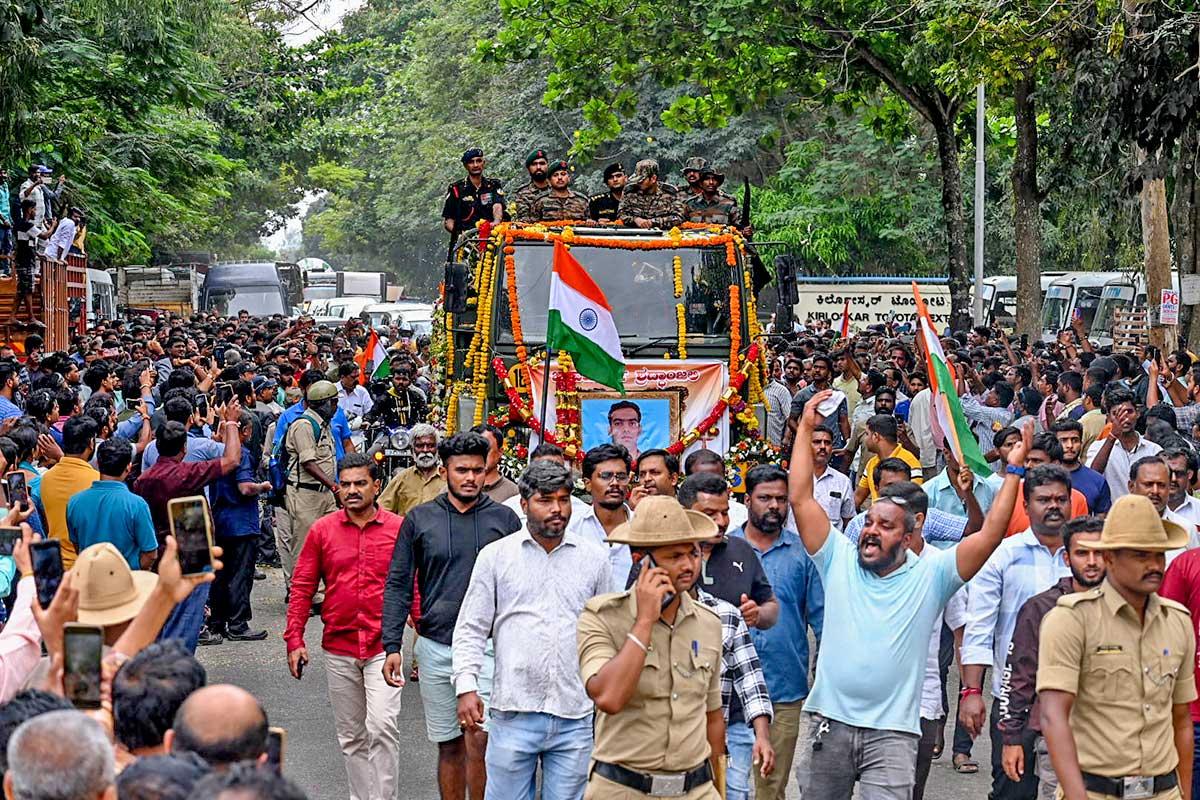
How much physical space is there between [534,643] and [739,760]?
3.15 ft

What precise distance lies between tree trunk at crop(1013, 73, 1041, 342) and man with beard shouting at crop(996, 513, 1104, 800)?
1849 centimetres

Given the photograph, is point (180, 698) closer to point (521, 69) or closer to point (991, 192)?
point (991, 192)

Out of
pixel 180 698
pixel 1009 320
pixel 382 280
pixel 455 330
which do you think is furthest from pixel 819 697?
pixel 382 280

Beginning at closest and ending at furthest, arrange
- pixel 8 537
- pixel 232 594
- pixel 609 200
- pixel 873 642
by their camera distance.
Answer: pixel 8 537 → pixel 873 642 → pixel 232 594 → pixel 609 200

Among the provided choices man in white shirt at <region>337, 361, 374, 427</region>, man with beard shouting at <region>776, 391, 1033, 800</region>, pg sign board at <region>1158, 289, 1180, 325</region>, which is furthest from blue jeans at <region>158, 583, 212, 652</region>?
pg sign board at <region>1158, 289, 1180, 325</region>

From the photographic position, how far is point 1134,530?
6.14 metres

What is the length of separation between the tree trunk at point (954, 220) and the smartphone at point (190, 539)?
22514mm

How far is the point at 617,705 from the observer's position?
5773 millimetres

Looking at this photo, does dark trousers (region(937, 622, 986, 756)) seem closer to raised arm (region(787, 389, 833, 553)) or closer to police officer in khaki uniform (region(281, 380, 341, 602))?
raised arm (region(787, 389, 833, 553))

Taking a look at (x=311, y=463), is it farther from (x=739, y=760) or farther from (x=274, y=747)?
(x=274, y=747)

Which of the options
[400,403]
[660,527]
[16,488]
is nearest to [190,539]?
[660,527]

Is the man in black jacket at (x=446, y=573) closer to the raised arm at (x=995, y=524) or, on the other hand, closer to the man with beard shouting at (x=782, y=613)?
the man with beard shouting at (x=782, y=613)

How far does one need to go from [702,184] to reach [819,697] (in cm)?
820

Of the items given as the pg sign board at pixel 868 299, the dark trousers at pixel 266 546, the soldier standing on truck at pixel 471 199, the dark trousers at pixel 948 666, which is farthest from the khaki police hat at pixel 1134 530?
the pg sign board at pixel 868 299
